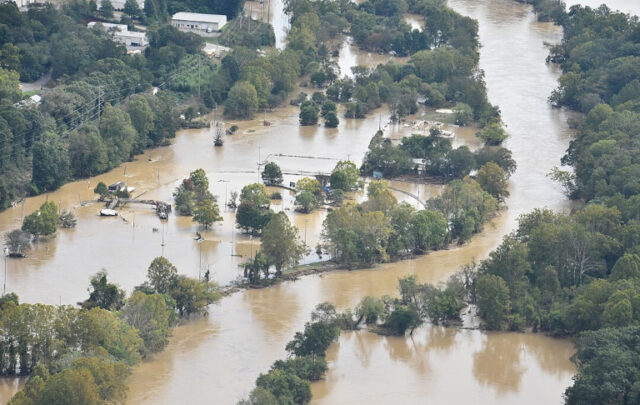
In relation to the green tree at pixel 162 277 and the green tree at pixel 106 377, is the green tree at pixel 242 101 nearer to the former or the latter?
the green tree at pixel 162 277

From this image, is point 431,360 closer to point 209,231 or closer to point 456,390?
point 456,390

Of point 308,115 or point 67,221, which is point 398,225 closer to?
point 67,221

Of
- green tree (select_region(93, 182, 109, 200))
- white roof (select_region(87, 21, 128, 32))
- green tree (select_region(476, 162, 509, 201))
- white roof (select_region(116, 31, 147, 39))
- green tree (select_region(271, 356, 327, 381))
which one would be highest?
white roof (select_region(87, 21, 128, 32))

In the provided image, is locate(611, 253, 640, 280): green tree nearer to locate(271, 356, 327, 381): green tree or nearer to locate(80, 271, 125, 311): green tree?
locate(271, 356, 327, 381): green tree

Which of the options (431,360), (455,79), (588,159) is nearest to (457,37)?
(455,79)

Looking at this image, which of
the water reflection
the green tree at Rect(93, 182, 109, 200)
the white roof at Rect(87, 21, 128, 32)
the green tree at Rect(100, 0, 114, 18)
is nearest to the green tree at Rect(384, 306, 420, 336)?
the water reflection

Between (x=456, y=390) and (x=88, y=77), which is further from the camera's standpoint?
(x=88, y=77)
